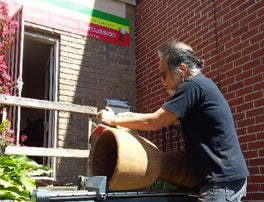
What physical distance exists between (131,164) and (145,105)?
15.5 feet

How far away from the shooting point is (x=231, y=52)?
4781mm

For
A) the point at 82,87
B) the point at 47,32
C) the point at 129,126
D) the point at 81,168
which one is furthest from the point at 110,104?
the point at 129,126

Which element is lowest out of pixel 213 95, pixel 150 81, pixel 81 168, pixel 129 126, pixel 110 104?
pixel 81 168

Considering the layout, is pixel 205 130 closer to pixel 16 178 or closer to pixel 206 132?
pixel 206 132

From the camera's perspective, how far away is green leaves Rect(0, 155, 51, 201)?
355cm

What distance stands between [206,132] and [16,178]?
2.41m

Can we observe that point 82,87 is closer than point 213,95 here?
No

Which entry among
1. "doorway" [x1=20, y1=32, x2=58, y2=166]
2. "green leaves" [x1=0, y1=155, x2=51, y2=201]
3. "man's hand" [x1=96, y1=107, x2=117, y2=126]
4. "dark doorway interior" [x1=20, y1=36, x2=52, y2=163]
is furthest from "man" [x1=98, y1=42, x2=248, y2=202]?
"dark doorway interior" [x1=20, y1=36, x2=52, y2=163]

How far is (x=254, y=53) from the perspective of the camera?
4395 mm

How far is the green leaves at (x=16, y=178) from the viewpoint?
355 cm

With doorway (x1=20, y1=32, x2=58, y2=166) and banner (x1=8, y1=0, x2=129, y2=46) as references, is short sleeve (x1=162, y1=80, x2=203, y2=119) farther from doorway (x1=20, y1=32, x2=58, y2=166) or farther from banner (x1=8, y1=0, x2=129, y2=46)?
banner (x1=8, y1=0, x2=129, y2=46)

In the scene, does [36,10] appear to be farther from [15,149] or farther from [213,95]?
[213,95]

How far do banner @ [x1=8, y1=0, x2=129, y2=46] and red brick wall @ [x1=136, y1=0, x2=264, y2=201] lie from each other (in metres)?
0.74

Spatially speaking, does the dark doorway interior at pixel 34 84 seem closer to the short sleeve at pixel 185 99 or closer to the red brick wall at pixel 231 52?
the red brick wall at pixel 231 52
